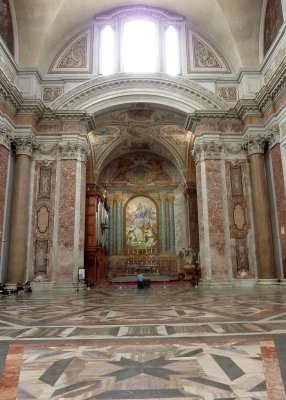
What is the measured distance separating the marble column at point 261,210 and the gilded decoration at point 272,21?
400 cm

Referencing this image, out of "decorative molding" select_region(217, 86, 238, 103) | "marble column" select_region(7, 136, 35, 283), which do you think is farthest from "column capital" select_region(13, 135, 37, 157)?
"decorative molding" select_region(217, 86, 238, 103)

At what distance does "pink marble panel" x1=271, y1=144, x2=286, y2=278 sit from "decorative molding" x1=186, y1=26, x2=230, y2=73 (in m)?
5.25

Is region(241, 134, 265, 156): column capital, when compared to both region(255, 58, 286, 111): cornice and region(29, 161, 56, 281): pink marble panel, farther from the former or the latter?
region(29, 161, 56, 281): pink marble panel

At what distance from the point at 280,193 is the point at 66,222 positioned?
8240 mm

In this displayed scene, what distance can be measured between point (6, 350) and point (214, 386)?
171 centimetres

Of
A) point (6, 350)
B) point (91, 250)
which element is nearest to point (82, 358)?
point (6, 350)

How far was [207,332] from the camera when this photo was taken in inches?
129

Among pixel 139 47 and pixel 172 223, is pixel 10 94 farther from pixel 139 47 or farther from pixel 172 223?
pixel 172 223

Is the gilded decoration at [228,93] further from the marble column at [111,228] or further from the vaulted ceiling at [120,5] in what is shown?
the marble column at [111,228]

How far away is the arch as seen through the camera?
583 inches

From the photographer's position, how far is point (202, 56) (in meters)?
15.9

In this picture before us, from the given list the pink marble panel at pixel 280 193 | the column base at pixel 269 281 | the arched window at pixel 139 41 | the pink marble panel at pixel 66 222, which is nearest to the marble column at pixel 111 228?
the pink marble panel at pixel 66 222

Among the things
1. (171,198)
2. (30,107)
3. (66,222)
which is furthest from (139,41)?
(171,198)

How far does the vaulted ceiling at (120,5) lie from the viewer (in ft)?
46.6
